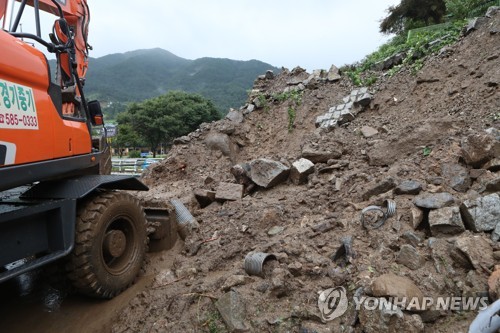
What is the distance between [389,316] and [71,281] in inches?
108

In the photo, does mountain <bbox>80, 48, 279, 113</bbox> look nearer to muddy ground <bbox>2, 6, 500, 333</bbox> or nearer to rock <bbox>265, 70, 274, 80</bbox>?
rock <bbox>265, 70, 274, 80</bbox>

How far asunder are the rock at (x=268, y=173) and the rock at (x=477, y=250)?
119 inches

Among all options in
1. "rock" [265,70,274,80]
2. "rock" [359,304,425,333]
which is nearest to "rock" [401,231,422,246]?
"rock" [359,304,425,333]

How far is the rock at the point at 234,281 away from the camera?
3.18m

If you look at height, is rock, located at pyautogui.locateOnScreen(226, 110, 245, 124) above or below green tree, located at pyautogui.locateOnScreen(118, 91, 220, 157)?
below

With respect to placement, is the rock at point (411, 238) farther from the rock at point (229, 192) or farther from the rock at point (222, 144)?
the rock at point (222, 144)

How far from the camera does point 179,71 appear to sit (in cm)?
18162

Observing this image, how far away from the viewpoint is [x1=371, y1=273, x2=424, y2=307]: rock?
2604 millimetres

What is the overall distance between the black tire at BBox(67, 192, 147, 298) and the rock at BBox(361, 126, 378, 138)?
429 cm

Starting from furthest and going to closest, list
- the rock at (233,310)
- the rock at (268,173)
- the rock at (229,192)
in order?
the rock at (268,173) → the rock at (229,192) → the rock at (233,310)

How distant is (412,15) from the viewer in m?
17.3

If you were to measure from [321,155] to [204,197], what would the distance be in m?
2.06

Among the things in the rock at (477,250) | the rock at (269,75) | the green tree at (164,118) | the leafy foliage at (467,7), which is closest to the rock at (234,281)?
the rock at (477,250)

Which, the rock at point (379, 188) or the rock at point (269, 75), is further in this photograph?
the rock at point (269, 75)
